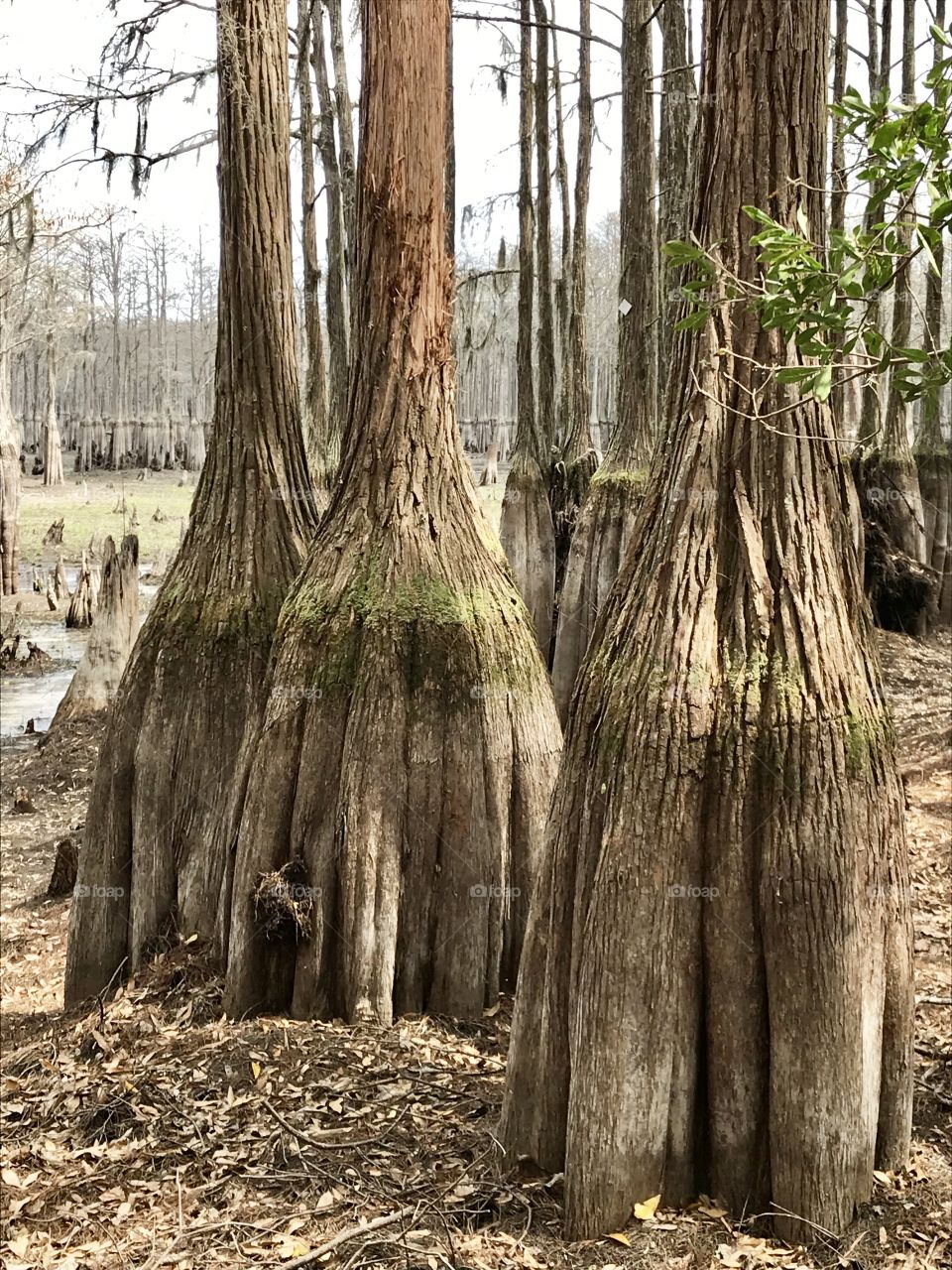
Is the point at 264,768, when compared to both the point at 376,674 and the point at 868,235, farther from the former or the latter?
the point at 868,235

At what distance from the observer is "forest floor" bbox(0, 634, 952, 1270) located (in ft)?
11.8

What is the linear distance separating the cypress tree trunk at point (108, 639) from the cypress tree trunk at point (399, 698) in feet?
29.6

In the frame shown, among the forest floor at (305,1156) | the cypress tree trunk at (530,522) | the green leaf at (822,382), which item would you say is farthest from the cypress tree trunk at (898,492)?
the green leaf at (822,382)

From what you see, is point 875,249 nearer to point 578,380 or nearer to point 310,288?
point 578,380

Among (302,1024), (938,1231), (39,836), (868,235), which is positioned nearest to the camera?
(868,235)

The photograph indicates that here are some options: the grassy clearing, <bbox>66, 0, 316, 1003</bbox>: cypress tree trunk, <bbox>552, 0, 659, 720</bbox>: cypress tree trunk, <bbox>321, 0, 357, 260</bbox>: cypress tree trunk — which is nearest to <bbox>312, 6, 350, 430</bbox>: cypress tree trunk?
<bbox>321, 0, 357, 260</bbox>: cypress tree trunk

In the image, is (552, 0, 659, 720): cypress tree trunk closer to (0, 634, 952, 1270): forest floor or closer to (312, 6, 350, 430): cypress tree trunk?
(0, 634, 952, 1270): forest floor

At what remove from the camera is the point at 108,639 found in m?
14.6

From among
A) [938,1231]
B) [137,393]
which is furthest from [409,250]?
[137,393]

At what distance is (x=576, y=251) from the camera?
17.8 metres

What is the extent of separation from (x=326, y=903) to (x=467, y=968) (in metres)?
0.78

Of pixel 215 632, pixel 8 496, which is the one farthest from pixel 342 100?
pixel 215 632

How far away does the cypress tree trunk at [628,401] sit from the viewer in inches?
441

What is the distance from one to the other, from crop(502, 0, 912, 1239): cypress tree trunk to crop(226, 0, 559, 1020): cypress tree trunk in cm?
196
